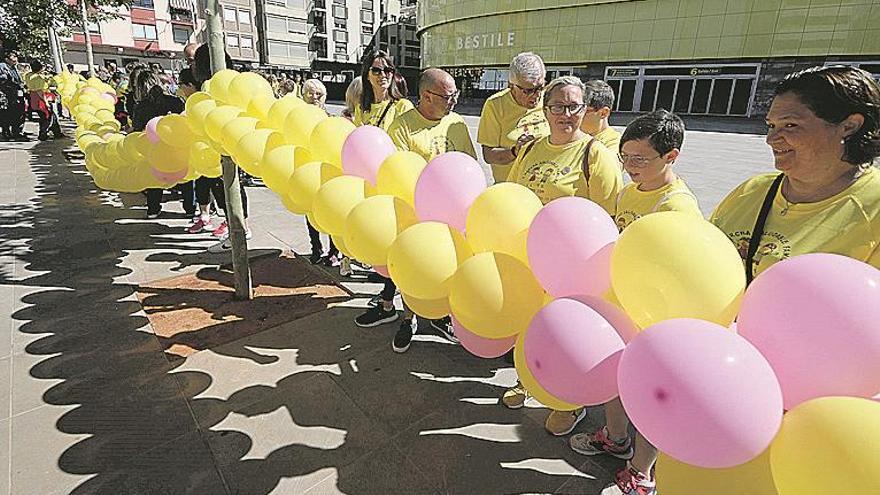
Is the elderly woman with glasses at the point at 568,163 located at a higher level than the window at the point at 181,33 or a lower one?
lower

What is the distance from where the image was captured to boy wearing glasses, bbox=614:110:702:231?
201cm

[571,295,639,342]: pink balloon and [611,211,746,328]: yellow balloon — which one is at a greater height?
[611,211,746,328]: yellow balloon

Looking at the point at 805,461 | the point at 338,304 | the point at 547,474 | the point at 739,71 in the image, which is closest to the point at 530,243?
the point at 805,461

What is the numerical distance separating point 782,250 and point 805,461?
81 cm

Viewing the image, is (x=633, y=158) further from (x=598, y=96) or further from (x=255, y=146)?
(x=255, y=146)

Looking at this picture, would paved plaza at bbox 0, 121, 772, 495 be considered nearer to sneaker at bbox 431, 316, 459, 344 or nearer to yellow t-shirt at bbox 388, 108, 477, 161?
sneaker at bbox 431, 316, 459, 344

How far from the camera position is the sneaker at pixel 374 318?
3.63 meters

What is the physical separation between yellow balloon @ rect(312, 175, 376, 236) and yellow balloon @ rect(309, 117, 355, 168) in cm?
38

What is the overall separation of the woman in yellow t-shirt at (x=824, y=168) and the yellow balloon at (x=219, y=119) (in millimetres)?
3155

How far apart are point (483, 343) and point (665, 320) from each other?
798 millimetres

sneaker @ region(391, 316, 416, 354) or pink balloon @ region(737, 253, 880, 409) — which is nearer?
pink balloon @ region(737, 253, 880, 409)

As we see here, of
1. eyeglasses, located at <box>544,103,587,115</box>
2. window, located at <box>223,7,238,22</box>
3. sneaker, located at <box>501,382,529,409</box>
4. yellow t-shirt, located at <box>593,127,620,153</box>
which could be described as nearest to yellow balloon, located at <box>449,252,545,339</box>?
eyeglasses, located at <box>544,103,587,115</box>

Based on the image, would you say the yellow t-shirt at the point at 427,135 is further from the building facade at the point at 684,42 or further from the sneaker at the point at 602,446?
the building facade at the point at 684,42

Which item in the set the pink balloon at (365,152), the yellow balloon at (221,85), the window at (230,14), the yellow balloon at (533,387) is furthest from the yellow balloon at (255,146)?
the window at (230,14)
